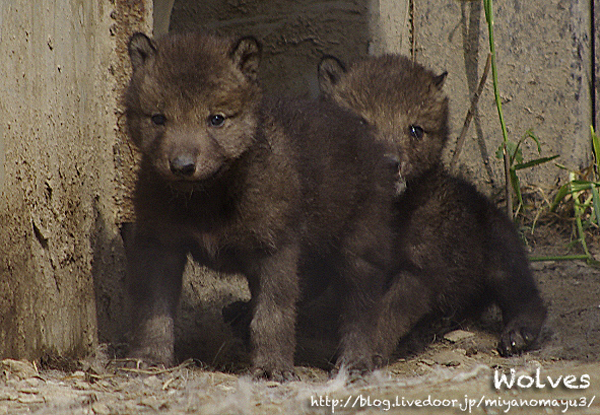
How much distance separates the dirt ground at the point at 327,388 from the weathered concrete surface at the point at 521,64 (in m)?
1.83

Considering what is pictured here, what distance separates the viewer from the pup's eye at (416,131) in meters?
4.38

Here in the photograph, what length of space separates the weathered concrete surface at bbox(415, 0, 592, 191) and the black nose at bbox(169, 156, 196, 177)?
2.93 m

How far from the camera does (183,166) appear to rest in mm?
3018

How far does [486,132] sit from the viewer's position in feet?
18.1

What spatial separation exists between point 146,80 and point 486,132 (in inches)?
118

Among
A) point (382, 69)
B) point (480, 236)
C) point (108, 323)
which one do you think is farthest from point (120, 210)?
point (480, 236)

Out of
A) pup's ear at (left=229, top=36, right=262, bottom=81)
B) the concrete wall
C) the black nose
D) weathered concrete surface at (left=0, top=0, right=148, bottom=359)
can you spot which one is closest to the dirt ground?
weathered concrete surface at (left=0, top=0, right=148, bottom=359)

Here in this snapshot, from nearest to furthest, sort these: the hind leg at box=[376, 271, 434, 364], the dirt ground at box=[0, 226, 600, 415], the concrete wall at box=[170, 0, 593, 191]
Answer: the dirt ground at box=[0, 226, 600, 415]
the hind leg at box=[376, 271, 434, 364]
the concrete wall at box=[170, 0, 593, 191]

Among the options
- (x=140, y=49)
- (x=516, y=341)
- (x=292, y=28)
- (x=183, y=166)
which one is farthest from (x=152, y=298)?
(x=292, y=28)

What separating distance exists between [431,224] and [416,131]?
55 cm

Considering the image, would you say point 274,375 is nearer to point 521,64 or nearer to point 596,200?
point 596,200

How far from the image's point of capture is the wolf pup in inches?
166

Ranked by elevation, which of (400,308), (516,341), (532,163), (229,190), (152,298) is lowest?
(516,341)

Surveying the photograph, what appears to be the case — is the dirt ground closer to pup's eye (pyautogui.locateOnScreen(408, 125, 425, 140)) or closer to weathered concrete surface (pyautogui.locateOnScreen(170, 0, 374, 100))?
pup's eye (pyautogui.locateOnScreen(408, 125, 425, 140))
